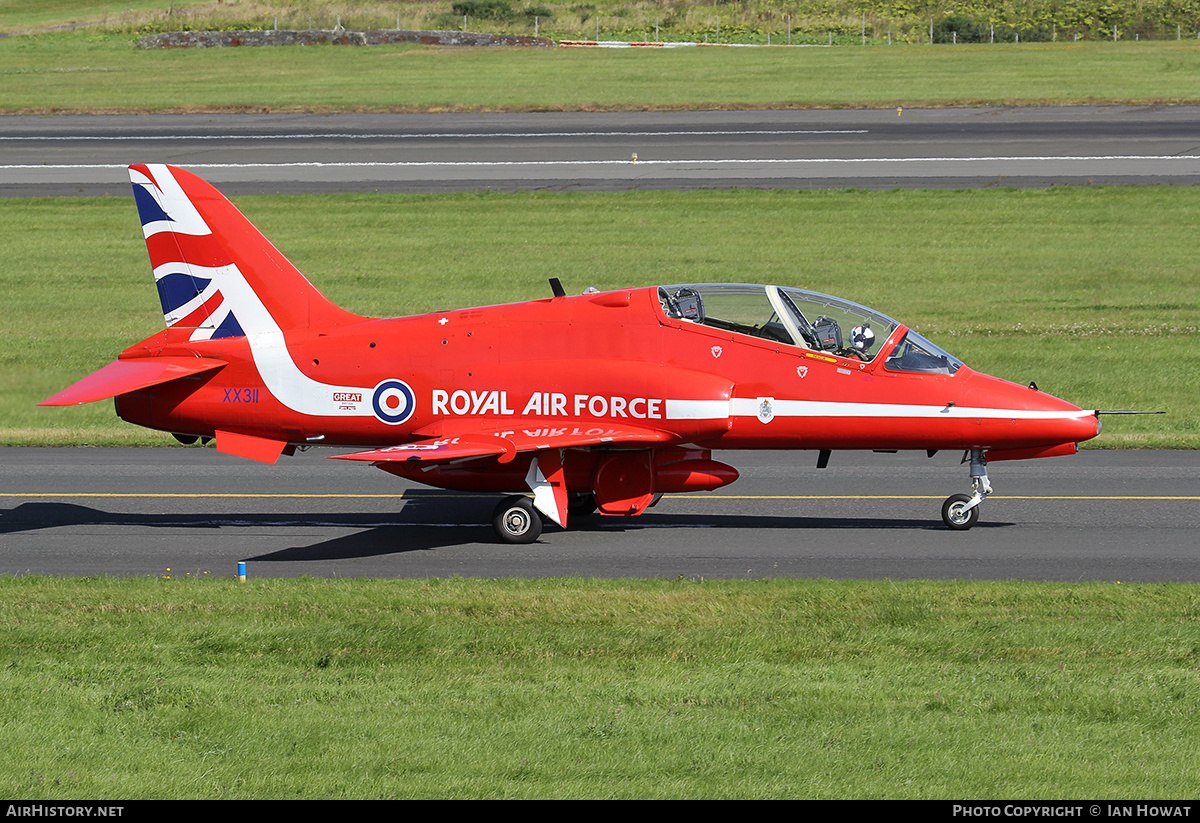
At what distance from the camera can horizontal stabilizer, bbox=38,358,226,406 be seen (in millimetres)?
15703

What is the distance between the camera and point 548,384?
16344 millimetres

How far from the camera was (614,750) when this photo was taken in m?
9.40

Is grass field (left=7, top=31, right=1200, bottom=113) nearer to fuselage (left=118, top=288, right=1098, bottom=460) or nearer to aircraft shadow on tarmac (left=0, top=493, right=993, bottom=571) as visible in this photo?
aircraft shadow on tarmac (left=0, top=493, right=993, bottom=571)

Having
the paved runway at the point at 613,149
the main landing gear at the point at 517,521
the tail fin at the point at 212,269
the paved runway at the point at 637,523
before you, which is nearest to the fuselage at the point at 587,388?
the tail fin at the point at 212,269

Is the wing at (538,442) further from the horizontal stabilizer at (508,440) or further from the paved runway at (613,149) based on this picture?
the paved runway at (613,149)

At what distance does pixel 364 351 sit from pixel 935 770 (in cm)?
984

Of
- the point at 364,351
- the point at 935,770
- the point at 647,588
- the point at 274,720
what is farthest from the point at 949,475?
the point at 274,720

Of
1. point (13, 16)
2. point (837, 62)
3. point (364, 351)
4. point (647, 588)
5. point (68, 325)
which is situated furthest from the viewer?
point (13, 16)

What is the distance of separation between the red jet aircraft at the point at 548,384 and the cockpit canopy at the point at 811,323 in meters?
0.02

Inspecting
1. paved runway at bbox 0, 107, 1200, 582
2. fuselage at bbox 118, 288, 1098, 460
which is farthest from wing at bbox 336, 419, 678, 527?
paved runway at bbox 0, 107, 1200, 582

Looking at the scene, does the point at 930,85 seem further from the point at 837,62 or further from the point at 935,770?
the point at 935,770

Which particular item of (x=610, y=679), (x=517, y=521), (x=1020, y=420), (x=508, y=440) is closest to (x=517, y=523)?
(x=517, y=521)

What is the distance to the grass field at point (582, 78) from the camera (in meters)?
56.2

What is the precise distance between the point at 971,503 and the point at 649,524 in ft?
13.3
